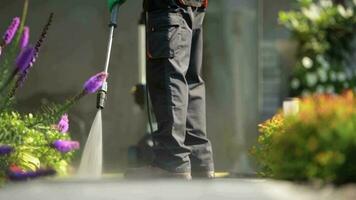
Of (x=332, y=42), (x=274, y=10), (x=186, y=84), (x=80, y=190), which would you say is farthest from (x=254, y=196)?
(x=332, y=42)

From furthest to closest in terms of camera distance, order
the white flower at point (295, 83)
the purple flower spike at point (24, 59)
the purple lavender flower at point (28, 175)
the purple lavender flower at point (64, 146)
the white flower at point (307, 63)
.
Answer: the white flower at point (307, 63), the white flower at point (295, 83), the purple lavender flower at point (64, 146), the purple flower spike at point (24, 59), the purple lavender flower at point (28, 175)

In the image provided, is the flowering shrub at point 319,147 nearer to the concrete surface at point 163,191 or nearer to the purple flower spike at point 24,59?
the concrete surface at point 163,191

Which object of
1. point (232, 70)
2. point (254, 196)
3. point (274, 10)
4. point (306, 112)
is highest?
point (274, 10)

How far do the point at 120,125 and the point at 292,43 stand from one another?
1.97 meters

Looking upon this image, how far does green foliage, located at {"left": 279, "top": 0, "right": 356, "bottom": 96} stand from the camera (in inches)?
278

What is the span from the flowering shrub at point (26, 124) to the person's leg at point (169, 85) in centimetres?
39

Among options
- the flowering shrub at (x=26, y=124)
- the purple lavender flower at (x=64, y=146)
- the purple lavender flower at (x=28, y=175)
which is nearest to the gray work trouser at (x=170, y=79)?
the flowering shrub at (x=26, y=124)

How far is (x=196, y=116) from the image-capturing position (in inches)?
165

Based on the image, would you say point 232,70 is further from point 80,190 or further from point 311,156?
point 80,190

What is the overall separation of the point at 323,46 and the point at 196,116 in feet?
11.2

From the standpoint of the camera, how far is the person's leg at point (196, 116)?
4176 mm

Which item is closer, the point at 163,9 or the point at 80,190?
the point at 80,190

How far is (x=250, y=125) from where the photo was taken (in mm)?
5699

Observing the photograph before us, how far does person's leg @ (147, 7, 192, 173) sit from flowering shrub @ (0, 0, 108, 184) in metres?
0.39
